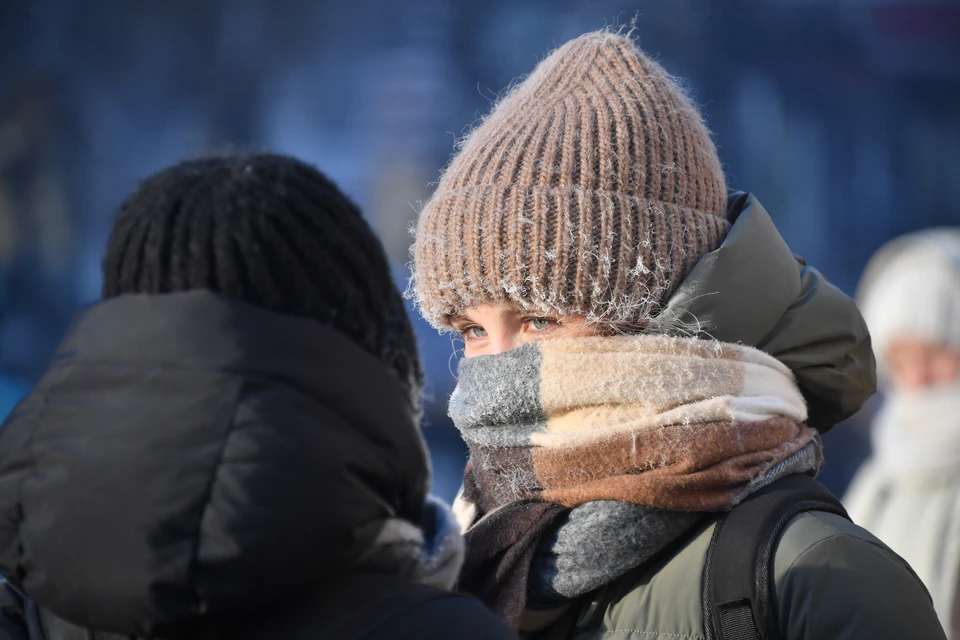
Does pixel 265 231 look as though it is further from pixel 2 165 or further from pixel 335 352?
pixel 2 165

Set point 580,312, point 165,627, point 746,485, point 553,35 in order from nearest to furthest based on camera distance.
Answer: point 165,627
point 746,485
point 580,312
point 553,35

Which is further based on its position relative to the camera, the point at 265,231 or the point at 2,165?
the point at 2,165

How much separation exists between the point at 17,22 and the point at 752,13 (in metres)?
4.09

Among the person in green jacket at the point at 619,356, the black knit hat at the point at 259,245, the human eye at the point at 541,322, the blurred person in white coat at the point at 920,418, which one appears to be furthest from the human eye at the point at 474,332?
the blurred person in white coat at the point at 920,418

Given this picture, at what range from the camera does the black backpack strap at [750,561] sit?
1.26 meters

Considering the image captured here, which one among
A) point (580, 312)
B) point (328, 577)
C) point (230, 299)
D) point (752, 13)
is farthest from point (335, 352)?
point (752, 13)

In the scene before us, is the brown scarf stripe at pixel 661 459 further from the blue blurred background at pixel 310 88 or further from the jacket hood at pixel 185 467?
the blue blurred background at pixel 310 88

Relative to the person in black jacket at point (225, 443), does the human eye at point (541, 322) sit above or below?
below

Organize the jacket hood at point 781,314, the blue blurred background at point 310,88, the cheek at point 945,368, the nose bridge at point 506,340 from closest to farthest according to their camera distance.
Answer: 1. the jacket hood at point 781,314
2. the nose bridge at point 506,340
3. the cheek at point 945,368
4. the blue blurred background at point 310,88

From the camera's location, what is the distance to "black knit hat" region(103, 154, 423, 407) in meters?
0.79

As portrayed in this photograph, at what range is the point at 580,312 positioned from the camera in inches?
61.6

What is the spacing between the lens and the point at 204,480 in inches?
28.2

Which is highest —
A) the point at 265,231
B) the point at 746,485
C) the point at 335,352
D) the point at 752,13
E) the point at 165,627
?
the point at 752,13

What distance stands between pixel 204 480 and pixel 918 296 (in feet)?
13.3
